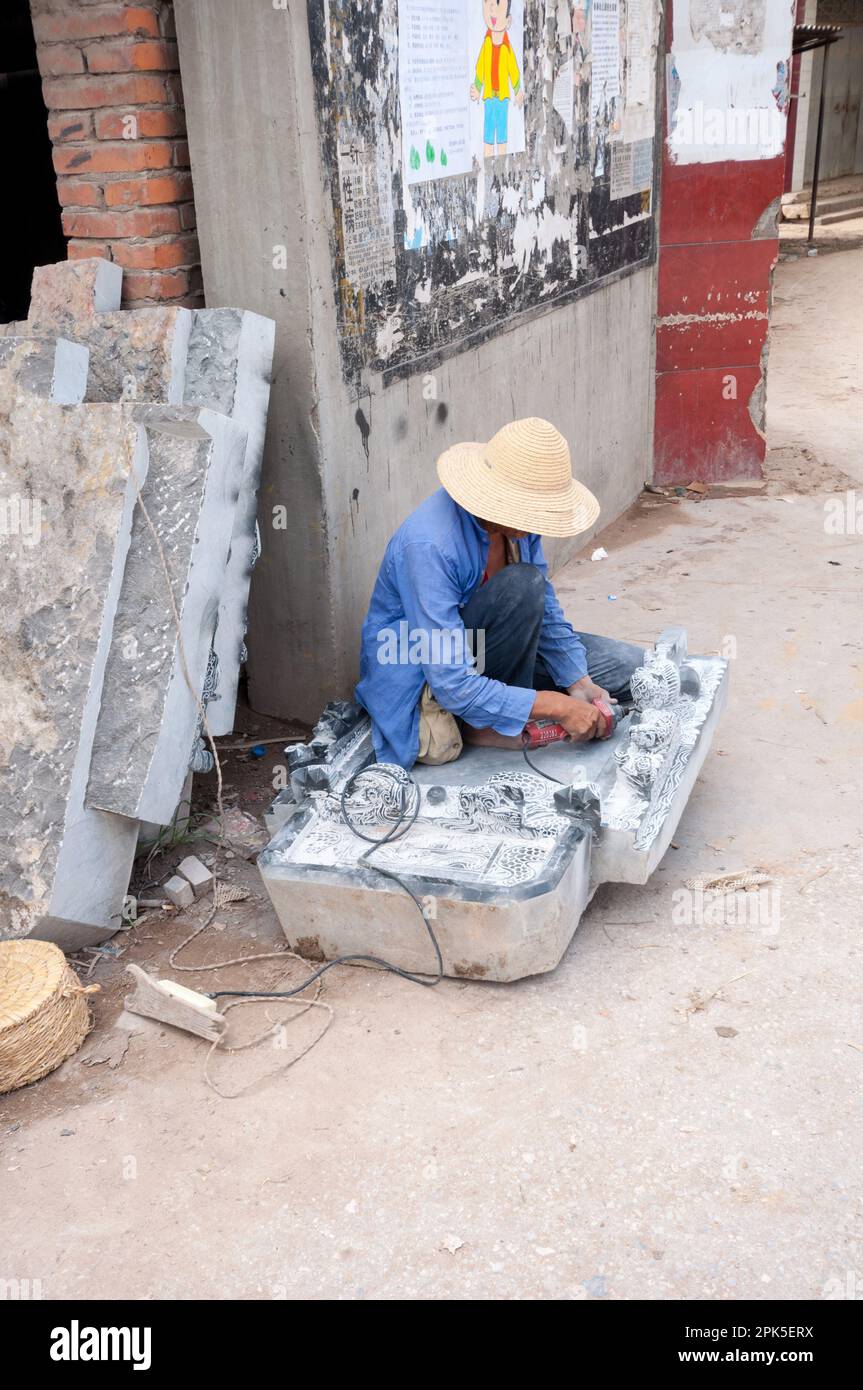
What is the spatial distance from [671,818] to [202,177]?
2.49m

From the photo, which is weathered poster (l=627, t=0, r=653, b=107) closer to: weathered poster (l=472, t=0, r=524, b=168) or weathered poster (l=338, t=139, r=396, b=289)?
weathered poster (l=472, t=0, r=524, b=168)

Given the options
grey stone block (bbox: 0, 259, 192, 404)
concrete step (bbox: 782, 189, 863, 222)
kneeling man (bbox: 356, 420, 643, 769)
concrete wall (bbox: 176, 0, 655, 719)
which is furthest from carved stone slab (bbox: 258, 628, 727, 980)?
concrete step (bbox: 782, 189, 863, 222)

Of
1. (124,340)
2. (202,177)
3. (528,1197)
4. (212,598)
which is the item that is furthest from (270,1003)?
(202,177)

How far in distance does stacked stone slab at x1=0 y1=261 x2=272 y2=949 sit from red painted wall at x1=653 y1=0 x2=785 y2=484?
14.9ft

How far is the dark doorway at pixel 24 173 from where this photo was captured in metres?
6.47

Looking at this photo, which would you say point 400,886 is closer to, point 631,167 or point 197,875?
point 197,875

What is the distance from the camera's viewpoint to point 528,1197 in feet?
8.34

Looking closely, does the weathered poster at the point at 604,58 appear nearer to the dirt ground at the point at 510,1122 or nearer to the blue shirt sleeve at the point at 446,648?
the blue shirt sleeve at the point at 446,648

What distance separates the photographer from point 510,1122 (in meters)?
2.74

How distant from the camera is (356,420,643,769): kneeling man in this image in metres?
3.41

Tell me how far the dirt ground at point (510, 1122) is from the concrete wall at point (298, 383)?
91 cm

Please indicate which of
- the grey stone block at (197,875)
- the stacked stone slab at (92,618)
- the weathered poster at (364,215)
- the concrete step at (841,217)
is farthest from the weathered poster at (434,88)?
the concrete step at (841,217)

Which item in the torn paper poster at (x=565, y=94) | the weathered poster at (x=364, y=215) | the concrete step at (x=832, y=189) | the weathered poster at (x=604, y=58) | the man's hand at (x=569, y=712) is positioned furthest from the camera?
the concrete step at (x=832, y=189)

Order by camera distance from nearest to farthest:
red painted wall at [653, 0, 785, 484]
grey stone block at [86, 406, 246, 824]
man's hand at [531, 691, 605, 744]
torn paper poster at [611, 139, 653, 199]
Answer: grey stone block at [86, 406, 246, 824] < man's hand at [531, 691, 605, 744] < torn paper poster at [611, 139, 653, 199] < red painted wall at [653, 0, 785, 484]
